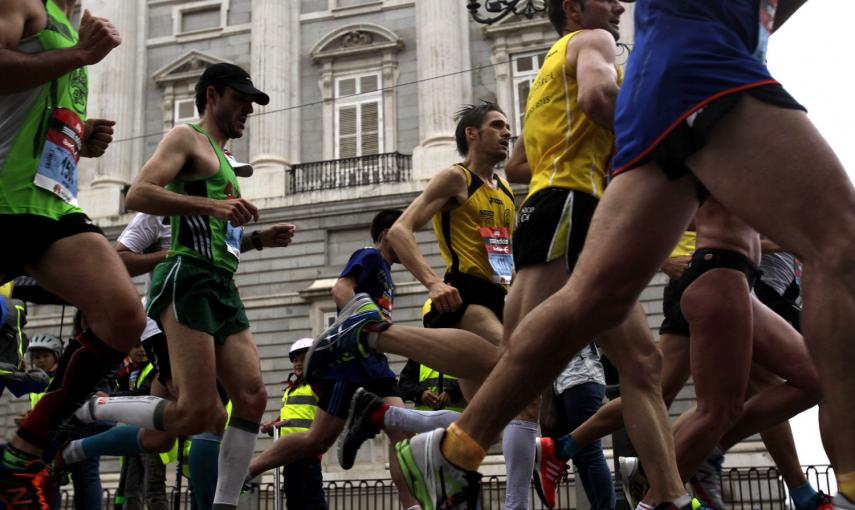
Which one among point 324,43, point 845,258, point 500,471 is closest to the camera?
point 845,258

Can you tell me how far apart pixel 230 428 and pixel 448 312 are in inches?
53.6

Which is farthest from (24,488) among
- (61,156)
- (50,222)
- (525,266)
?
(525,266)

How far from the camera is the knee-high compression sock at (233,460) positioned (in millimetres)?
5262

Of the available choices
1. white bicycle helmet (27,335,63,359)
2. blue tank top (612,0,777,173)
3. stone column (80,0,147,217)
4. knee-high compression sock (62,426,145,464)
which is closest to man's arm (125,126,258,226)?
knee-high compression sock (62,426,145,464)

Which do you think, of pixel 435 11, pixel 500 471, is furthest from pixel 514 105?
pixel 500 471

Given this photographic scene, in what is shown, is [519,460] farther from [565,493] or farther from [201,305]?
[565,493]

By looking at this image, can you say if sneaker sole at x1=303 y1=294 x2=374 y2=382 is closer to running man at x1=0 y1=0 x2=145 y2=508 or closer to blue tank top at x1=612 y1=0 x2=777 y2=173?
running man at x1=0 y1=0 x2=145 y2=508

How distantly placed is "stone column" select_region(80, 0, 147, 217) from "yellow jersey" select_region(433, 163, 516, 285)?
78.3 feet

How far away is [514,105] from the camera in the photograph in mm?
27406

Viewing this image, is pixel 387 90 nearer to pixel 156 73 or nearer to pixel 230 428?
pixel 156 73

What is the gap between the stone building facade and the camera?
26.7 metres

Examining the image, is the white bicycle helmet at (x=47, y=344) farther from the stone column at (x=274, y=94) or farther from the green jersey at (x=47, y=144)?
the stone column at (x=274, y=94)

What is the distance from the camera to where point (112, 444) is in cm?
625

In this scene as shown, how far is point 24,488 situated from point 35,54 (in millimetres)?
1709
